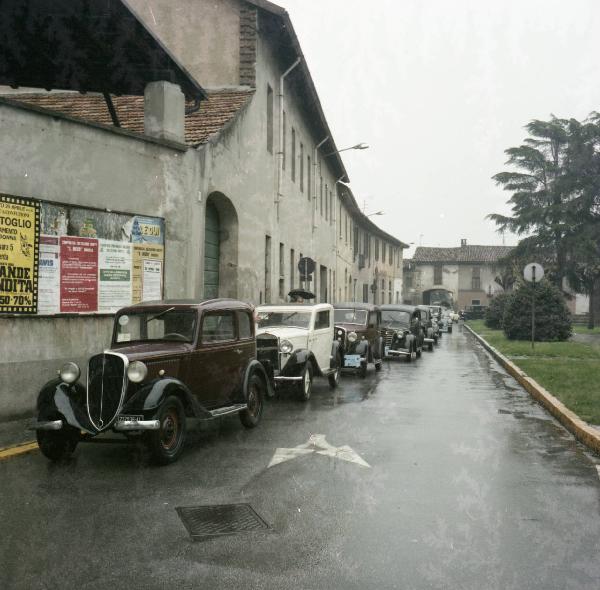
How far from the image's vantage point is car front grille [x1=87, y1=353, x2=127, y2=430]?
6.45 meters

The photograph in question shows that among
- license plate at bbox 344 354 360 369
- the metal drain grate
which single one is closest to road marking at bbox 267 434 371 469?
the metal drain grate

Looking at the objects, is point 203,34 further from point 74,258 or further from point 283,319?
point 74,258

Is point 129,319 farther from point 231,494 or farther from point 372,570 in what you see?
point 372,570

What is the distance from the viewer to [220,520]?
4.77 meters

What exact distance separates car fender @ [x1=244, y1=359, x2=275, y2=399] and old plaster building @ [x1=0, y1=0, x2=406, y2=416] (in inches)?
114

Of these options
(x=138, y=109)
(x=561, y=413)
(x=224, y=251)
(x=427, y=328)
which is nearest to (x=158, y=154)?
(x=138, y=109)

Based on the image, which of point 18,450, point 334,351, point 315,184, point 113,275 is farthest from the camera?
point 315,184

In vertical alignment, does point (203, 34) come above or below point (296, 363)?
above

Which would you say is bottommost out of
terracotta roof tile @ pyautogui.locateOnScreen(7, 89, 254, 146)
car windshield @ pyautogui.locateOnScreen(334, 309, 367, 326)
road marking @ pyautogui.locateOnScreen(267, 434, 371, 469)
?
road marking @ pyautogui.locateOnScreen(267, 434, 371, 469)

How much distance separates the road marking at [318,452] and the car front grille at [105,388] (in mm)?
1565

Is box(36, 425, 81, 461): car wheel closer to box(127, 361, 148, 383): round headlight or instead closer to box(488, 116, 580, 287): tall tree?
box(127, 361, 148, 383): round headlight

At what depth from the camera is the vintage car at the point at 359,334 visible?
14.7 m

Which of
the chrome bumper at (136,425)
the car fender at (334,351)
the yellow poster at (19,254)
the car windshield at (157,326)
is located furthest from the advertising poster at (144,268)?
the chrome bumper at (136,425)

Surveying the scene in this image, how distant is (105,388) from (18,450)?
4.20 ft
